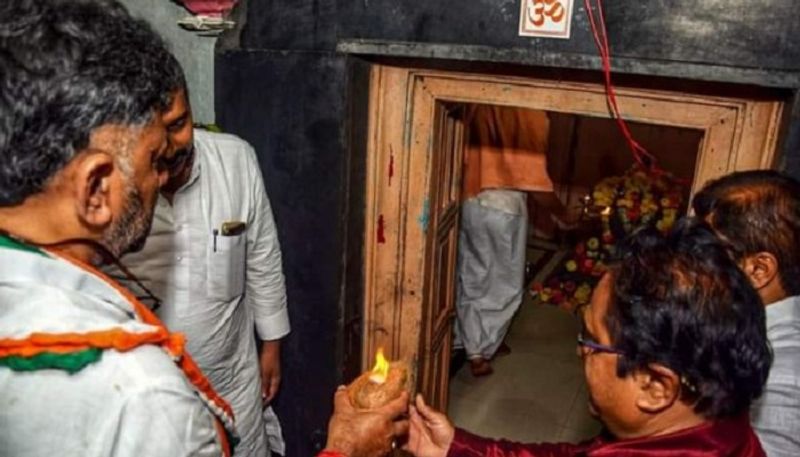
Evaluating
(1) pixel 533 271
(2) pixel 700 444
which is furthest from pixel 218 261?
(1) pixel 533 271

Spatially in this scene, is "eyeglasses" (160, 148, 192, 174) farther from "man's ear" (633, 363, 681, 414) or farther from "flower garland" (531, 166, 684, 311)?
"flower garland" (531, 166, 684, 311)

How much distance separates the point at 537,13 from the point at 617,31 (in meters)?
0.30

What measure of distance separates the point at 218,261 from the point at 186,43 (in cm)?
116

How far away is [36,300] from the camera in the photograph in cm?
122

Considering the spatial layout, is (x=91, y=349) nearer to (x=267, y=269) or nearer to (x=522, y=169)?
(x=267, y=269)

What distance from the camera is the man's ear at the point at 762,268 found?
→ 2062mm

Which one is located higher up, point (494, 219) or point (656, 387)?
point (656, 387)

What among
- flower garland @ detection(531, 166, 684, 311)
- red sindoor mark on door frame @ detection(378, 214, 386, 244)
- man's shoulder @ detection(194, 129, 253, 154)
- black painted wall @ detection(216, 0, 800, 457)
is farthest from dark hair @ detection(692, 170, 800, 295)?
flower garland @ detection(531, 166, 684, 311)

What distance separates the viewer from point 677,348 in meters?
1.42

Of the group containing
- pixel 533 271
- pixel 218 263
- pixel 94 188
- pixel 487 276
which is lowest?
pixel 533 271

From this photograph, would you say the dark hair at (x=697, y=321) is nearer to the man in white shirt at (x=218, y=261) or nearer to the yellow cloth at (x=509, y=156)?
the man in white shirt at (x=218, y=261)

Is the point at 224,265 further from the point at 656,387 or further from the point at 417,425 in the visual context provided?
the point at 656,387

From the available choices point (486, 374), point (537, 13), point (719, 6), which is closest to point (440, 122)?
point (537, 13)

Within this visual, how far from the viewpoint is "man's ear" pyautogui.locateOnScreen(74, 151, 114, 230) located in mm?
1249
